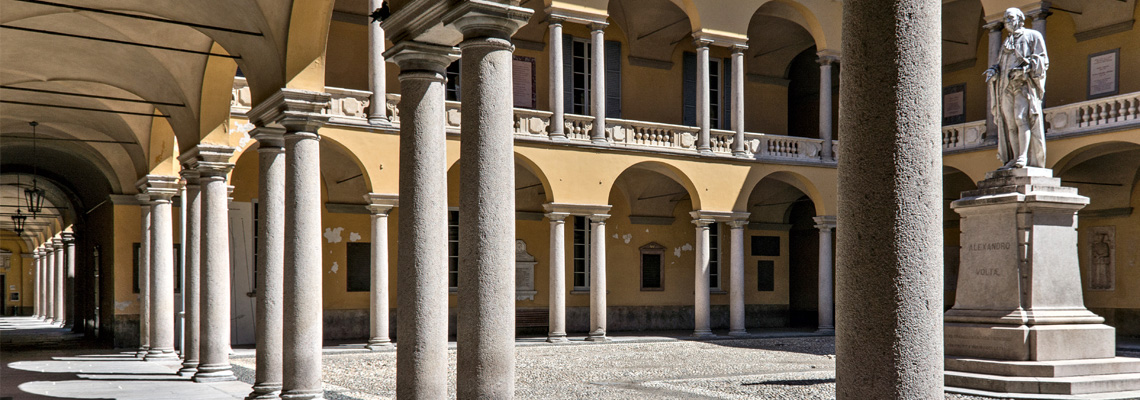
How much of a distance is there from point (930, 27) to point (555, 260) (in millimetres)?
16450

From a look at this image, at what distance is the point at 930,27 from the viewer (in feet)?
8.69

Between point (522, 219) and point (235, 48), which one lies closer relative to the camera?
point (235, 48)

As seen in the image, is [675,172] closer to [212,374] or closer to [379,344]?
[379,344]

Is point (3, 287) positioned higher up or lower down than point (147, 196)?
lower down

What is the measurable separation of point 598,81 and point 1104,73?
1119 cm

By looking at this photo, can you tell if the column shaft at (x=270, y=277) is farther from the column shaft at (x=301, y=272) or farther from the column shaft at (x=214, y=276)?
the column shaft at (x=214, y=276)

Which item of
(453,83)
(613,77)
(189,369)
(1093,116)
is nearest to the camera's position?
(189,369)

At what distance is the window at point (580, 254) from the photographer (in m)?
23.4

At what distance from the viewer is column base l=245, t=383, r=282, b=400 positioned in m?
8.05

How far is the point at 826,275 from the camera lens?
71.0ft

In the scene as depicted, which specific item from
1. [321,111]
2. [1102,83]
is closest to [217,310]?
[321,111]

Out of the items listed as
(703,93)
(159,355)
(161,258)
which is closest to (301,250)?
(161,258)

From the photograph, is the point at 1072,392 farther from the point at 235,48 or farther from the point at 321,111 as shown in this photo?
the point at 235,48

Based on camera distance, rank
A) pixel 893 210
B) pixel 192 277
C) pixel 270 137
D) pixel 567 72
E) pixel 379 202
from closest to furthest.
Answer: pixel 893 210 → pixel 270 137 → pixel 192 277 → pixel 379 202 → pixel 567 72
